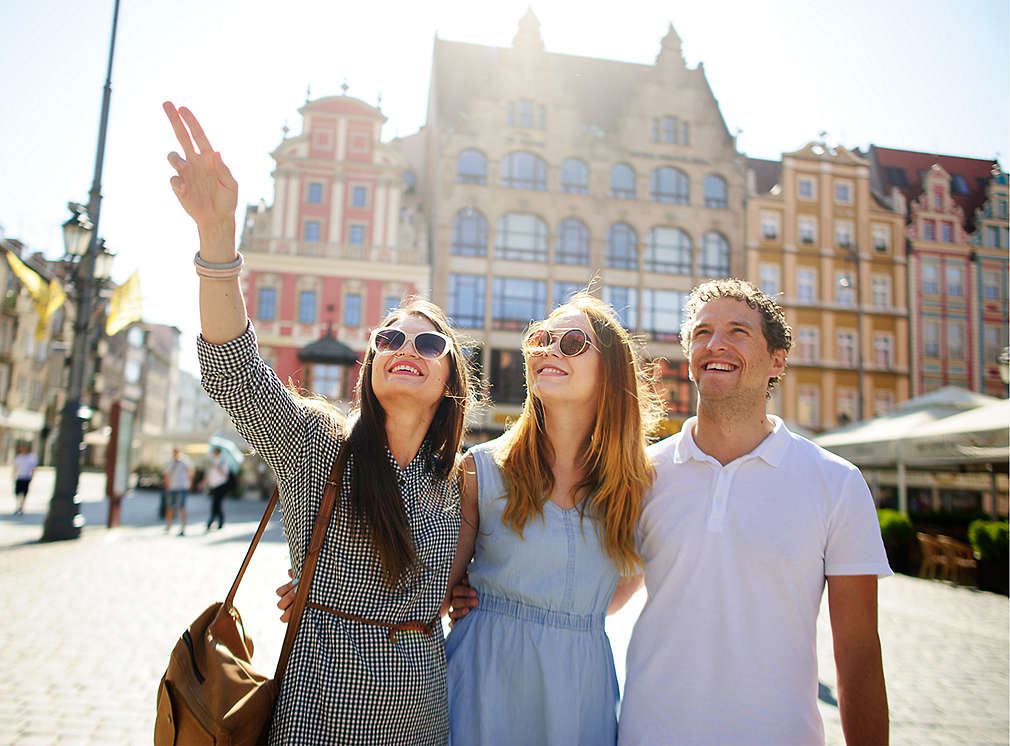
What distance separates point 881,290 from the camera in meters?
35.3

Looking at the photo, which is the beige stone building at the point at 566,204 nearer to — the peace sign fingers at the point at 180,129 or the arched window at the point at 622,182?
the arched window at the point at 622,182

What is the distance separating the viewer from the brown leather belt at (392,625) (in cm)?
201

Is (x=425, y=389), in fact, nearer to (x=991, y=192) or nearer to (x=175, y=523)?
(x=175, y=523)

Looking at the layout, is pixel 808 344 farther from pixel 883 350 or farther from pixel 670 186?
pixel 670 186

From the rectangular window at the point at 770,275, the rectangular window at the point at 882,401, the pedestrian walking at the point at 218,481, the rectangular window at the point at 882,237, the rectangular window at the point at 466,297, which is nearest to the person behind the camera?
the pedestrian walking at the point at 218,481

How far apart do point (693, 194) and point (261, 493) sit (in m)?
23.3

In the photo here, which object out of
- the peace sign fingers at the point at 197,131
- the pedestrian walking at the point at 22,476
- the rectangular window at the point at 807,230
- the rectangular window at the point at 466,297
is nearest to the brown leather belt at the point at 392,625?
the peace sign fingers at the point at 197,131

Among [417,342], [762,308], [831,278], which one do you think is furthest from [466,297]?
[417,342]

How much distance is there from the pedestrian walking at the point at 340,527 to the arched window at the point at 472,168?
3184 centimetres

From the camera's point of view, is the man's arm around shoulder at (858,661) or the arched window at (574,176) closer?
the man's arm around shoulder at (858,661)

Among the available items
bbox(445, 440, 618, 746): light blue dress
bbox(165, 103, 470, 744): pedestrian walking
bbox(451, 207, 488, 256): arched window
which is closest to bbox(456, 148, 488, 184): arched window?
bbox(451, 207, 488, 256): arched window

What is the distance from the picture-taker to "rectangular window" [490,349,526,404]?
105ft

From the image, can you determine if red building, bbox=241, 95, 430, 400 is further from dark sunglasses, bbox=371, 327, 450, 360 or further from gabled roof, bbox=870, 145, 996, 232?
dark sunglasses, bbox=371, 327, 450, 360

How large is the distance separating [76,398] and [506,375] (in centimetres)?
2119
